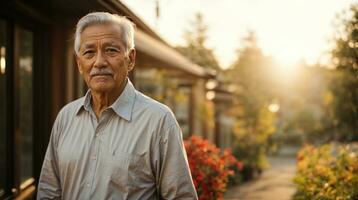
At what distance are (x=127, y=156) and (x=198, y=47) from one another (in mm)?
10448

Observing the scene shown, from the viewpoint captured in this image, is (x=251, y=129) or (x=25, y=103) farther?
(x=251, y=129)

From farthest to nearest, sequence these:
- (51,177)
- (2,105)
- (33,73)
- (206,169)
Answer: (206,169) → (33,73) → (2,105) → (51,177)

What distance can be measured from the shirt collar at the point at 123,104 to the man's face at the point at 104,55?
0.19 feet

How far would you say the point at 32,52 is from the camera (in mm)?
5656

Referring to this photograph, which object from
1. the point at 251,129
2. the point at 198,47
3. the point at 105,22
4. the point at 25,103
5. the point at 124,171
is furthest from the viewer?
the point at 251,129

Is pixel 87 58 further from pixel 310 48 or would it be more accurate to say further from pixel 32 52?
pixel 310 48

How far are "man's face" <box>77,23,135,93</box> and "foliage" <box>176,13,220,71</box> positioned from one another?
855 cm

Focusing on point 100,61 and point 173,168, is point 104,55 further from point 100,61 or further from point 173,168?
point 173,168

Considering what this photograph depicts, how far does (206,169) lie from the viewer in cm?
623

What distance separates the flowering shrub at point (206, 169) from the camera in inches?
230

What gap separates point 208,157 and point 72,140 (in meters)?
3.90

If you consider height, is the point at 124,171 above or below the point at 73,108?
below

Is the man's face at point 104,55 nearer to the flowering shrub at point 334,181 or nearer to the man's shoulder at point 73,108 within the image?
the man's shoulder at point 73,108

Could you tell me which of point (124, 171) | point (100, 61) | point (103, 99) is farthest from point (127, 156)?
point (100, 61)
